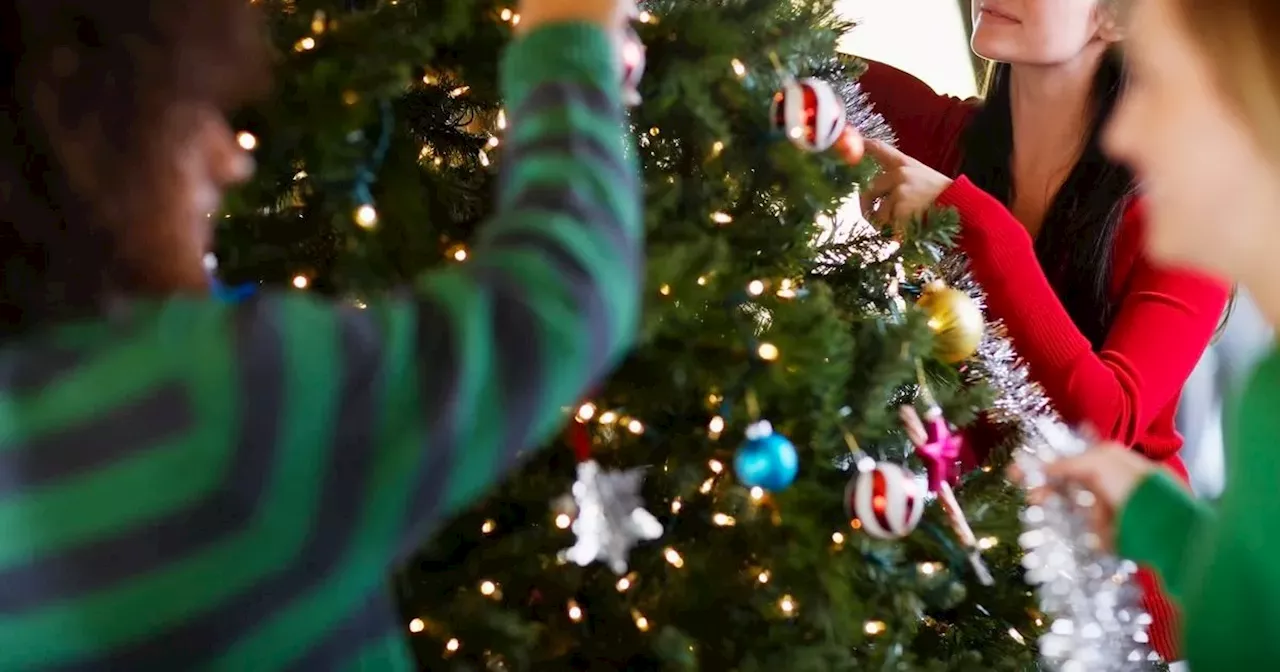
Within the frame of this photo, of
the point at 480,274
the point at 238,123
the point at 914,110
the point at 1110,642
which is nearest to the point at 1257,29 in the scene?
the point at 480,274

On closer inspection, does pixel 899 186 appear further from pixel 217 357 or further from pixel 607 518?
pixel 217 357

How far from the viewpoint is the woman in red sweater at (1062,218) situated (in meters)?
1.32

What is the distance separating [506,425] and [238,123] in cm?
54

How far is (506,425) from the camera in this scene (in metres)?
0.44

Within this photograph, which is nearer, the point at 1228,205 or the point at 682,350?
the point at 1228,205

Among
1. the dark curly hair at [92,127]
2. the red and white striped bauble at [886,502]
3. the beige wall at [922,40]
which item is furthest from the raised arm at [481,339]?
the beige wall at [922,40]

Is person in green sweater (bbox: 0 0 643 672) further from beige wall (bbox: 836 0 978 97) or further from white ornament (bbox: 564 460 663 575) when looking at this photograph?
beige wall (bbox: 836 0 978 97)

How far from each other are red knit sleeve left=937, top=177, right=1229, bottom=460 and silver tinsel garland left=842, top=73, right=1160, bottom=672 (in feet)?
0.18

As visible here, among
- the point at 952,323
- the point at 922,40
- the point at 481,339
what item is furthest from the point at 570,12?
the point at 922,40

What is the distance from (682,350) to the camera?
0.93 meters

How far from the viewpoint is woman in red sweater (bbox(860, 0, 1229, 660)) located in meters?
1.32

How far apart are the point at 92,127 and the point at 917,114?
1.77 metres

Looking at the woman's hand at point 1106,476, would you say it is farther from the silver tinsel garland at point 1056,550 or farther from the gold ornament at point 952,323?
the gold ornament at point 952,323

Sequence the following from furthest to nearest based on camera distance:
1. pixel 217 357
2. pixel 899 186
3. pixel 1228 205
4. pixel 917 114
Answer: pixel 917 114
pixel 899 186
pixel 1228 205
pixel 217 357
